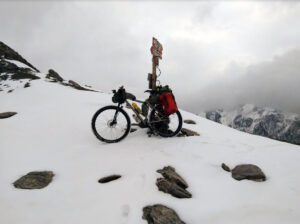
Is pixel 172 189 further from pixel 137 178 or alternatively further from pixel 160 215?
pixel 137 178

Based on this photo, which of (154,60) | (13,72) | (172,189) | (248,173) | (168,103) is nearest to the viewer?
(172,189)

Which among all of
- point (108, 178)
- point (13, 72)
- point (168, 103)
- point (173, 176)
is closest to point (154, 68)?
point (168, 103)

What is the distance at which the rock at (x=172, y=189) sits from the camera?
15.1ft

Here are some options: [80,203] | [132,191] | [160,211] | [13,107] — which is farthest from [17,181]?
[13,107]

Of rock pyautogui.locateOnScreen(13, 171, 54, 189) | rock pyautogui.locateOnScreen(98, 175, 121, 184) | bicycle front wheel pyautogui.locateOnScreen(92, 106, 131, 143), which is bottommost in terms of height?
rock pyautogui.locateOnScreen(13, 171, 54, 189)

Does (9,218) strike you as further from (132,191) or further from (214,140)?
(214,140)

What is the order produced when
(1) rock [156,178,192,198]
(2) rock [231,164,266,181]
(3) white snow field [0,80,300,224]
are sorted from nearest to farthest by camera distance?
(3) white snow field [0,80,300,224] → (1) rock [156,178,192,198] → (2) rock [231,164,266,181]

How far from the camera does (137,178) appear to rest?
5.09 meters

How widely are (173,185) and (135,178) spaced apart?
0.99 m

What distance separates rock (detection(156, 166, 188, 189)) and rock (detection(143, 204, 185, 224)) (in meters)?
0.89

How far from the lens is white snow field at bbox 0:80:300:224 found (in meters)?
4.05

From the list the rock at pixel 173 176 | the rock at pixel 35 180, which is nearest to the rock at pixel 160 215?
the rock at pixel 173 176

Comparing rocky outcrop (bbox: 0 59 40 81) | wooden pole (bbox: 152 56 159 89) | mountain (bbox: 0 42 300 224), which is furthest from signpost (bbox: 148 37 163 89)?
rocky outcrop (bbox: 0 59 40 81)

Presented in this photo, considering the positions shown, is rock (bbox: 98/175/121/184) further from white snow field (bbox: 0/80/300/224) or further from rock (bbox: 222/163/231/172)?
rock (bbox: 222/163/231/172)
